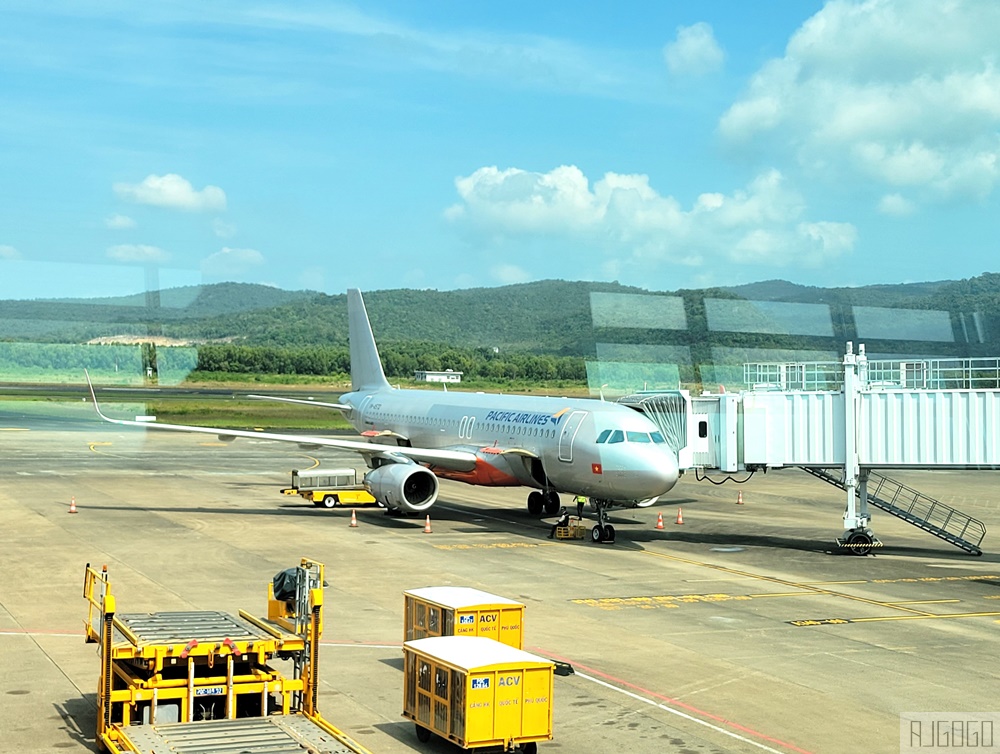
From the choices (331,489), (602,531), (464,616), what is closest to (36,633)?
(464,616)

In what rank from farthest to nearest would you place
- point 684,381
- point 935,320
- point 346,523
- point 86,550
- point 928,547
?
point 684,381 → point 935,320 → point 346,523 → point 928,547 → point 86,550

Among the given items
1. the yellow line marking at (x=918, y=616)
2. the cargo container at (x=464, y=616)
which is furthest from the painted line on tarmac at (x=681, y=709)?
the yellow line marking at (x=918, y=616)

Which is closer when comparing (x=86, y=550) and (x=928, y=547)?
(x=86, y=550)

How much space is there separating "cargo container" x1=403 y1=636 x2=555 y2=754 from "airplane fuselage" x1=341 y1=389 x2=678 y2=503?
65.6 feet

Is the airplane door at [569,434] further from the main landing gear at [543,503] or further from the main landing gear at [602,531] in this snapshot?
the main landing gear at [543,503]

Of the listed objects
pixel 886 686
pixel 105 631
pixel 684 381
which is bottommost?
pixel 886 686

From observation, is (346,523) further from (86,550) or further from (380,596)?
(380,596)

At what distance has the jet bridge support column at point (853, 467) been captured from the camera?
3572cm

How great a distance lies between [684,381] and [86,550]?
5572cm

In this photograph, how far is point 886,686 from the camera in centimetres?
1938

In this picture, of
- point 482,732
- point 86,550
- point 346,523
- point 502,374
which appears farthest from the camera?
point 502,374

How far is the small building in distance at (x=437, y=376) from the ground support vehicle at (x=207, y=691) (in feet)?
352

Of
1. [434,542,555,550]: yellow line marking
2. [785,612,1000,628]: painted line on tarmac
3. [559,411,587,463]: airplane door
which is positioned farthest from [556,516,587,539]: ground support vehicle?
Answer: [785,612,1000,628]: painted line on tarmac

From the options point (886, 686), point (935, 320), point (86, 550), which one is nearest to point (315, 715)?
point (886, 686)
